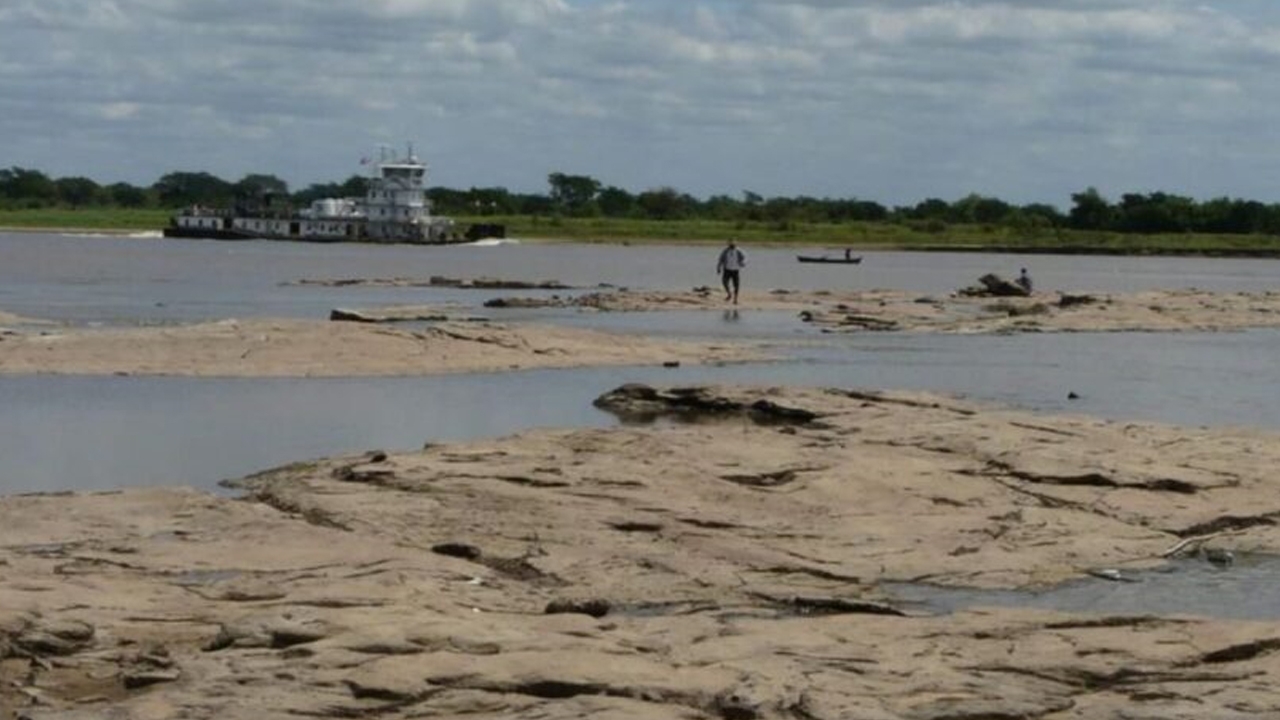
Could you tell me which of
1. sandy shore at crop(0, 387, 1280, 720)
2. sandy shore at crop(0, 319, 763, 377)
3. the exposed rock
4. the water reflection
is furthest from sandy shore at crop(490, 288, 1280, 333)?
sandy shore at crop(0, 387, 1280, 720)

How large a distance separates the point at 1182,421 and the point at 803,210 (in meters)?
172

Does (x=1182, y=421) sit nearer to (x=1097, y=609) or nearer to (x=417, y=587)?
(x=1097, y=609)

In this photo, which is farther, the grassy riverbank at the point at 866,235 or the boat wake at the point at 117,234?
the boat wake at the point at 117,234

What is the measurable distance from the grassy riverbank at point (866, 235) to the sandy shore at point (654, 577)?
14282 cm

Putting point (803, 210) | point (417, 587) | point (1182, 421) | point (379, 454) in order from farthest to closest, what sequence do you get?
point (803, 210) → point (1182, 421) → point (379, 454) → point (417, 587)

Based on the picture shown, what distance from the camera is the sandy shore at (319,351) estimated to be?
1305 inches

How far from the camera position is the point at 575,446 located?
20.9m

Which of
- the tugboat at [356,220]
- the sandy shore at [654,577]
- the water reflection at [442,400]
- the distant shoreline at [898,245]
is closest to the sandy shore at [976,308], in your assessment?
the water reflection at [442,400]

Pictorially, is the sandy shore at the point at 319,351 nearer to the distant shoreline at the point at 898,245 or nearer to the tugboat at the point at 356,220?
the tugboat at the point at 356,220

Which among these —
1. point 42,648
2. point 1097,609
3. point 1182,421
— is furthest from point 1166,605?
point 1182,421

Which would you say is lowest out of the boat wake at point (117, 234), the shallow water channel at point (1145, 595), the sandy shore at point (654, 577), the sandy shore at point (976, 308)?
the boat wake at point (117, 234)

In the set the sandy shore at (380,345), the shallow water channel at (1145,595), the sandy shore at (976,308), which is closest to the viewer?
the shallow water channel at (1145,595)

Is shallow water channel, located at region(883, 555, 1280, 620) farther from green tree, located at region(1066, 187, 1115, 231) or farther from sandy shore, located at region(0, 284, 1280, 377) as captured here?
green tree, located at region(1066, 187, 1115, 231)

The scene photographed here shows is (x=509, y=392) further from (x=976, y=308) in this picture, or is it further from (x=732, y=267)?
(x=976, y=308)
